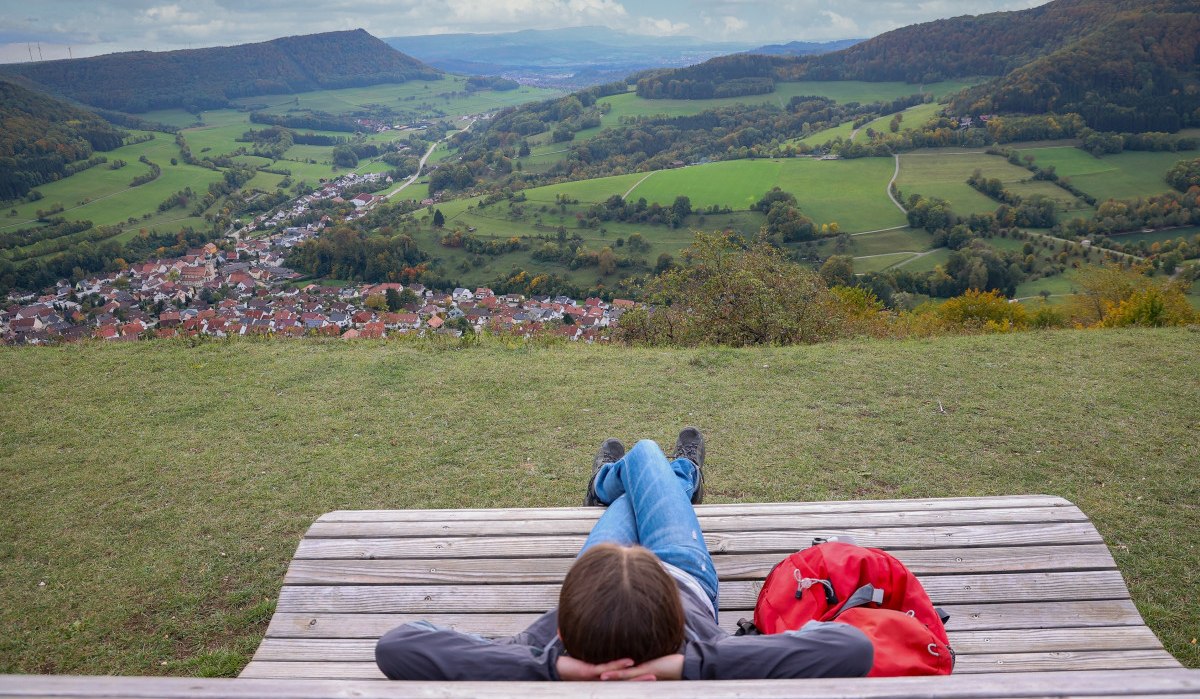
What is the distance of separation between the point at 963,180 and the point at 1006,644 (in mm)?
63548

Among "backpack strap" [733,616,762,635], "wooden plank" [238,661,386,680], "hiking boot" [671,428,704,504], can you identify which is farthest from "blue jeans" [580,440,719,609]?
"wooden plank" [238,661,386,680]

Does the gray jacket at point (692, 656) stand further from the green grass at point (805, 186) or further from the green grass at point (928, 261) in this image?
the green grass at point (805, 186)

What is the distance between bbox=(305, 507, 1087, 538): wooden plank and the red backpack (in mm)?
507

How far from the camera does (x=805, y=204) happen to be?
170 ft

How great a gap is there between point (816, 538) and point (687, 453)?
32.9 inches

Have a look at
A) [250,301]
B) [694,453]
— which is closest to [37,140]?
[250,301]

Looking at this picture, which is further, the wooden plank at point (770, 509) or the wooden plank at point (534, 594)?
the wooden plank at point (770, 509)

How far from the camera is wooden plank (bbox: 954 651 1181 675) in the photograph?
225 cm

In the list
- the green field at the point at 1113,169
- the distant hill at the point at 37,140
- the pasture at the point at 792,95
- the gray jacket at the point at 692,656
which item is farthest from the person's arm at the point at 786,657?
the pasture at the point at 792,95

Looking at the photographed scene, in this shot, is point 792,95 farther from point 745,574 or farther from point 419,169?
point 745,574

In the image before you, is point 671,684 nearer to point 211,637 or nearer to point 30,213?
Answer: point 211,637

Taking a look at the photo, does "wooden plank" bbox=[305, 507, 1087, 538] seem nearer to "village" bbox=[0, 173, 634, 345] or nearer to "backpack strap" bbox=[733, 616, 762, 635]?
"backpack strap" bbox=[733, 616, 762, 635]

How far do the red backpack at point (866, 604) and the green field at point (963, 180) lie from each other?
54606 millimetres

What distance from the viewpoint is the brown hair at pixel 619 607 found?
1.63 metres
